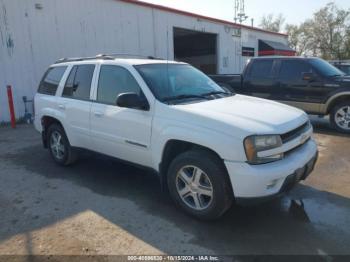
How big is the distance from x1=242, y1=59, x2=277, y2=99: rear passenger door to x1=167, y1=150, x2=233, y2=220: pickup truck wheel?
19.8 feet

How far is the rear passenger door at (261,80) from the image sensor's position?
898 cm

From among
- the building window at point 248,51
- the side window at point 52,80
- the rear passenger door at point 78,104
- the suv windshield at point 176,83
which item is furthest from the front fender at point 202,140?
the building window at point 248,51

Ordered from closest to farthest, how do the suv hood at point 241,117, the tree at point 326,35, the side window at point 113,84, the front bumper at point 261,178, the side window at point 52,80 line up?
the front bumper at point 261,178
the suv hood at point 241,117
the side window at point 113,84
the side window at point 52,80
the tree at point 326,35

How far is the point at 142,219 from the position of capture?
12.4 feet

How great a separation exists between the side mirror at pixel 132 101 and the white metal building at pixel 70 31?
7.95 meters

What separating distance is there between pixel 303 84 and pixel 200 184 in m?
5.96

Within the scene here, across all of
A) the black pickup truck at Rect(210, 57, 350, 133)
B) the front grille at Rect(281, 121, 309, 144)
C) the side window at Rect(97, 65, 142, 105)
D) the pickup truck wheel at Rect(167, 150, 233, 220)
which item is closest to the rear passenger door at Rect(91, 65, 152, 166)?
the side window at Rect(97, 65, 142, 105)

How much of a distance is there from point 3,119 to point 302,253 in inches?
391

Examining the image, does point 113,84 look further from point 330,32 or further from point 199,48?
point 330,32

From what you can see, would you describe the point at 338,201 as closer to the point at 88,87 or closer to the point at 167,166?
the point at 167,166

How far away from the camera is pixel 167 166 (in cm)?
396

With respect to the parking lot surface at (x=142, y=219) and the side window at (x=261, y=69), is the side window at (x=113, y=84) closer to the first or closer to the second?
the parking lot surface at (x=142, y=219)

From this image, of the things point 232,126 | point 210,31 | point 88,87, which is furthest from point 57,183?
point 210,31

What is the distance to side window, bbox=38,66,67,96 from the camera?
5598mm
